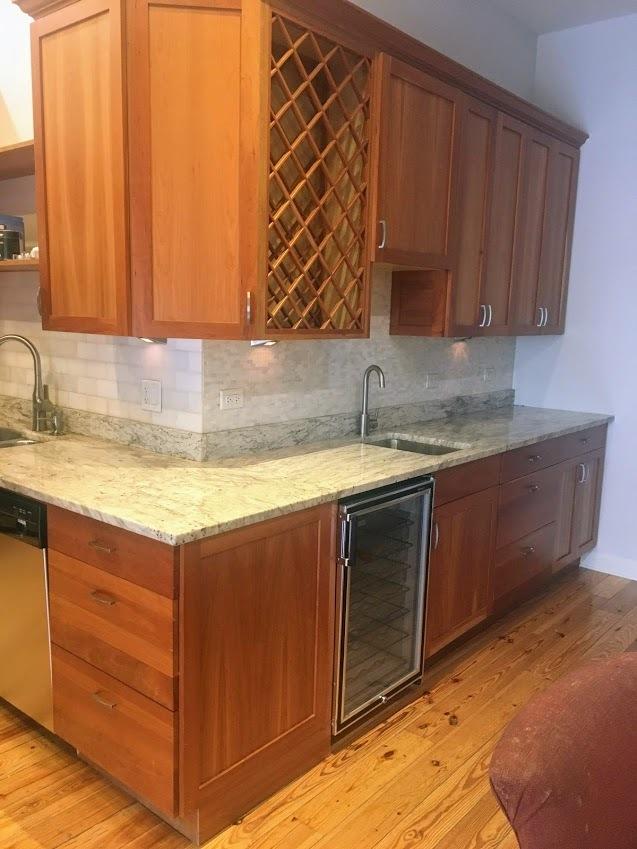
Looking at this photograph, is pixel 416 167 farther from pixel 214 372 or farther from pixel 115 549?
pixel 115 549

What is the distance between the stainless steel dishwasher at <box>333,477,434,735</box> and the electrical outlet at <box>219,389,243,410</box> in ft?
2.08

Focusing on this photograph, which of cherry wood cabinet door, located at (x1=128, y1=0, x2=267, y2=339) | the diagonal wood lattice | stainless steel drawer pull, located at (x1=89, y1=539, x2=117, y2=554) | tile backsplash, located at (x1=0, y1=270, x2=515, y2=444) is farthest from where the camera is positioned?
tile backsplash, located at (x1=0, y1=270, x2=515, y2=444)

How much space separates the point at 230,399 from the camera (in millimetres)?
2525

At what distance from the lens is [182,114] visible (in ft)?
6.75

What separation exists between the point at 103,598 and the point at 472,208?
7.47 feet

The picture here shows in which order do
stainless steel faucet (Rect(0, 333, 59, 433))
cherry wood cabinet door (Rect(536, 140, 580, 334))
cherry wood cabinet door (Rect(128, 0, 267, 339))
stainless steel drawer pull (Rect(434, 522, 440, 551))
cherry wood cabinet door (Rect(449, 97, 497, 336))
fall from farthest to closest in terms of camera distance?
cherry wood cabinet door (Rect(536, 140, 580, 334)), cherry wood cabinet door (Rect(449, 97, 497, 336)), stainless steel faucet (Rect(0, 333, 59, 433)), stainless steel drawer pull (Rect(434, 522, 440, 551)), cherry wood cabinet door (Rect(128, 0, 267, 339))

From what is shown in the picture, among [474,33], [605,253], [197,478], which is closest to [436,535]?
[197,478]

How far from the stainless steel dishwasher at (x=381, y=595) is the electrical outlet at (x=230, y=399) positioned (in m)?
0.63

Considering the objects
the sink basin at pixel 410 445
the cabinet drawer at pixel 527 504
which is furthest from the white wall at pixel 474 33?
the cabinet drawer at pixel 527 504

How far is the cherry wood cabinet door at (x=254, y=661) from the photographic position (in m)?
1.79

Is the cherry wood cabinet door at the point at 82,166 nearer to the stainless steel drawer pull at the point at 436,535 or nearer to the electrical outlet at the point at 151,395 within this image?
the electrical outlet at the point at 151,395

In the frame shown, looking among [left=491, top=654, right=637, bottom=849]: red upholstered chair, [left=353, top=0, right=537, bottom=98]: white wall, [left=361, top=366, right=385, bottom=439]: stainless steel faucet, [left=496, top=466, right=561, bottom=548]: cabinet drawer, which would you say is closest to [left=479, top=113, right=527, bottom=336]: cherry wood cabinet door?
[left=353, top=0, right=537, bottom=98]: white wall

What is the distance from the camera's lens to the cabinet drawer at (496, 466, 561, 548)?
3076 millimetres

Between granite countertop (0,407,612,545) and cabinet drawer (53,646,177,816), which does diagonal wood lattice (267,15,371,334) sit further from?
cabinet drawer (53,646,177,816)
